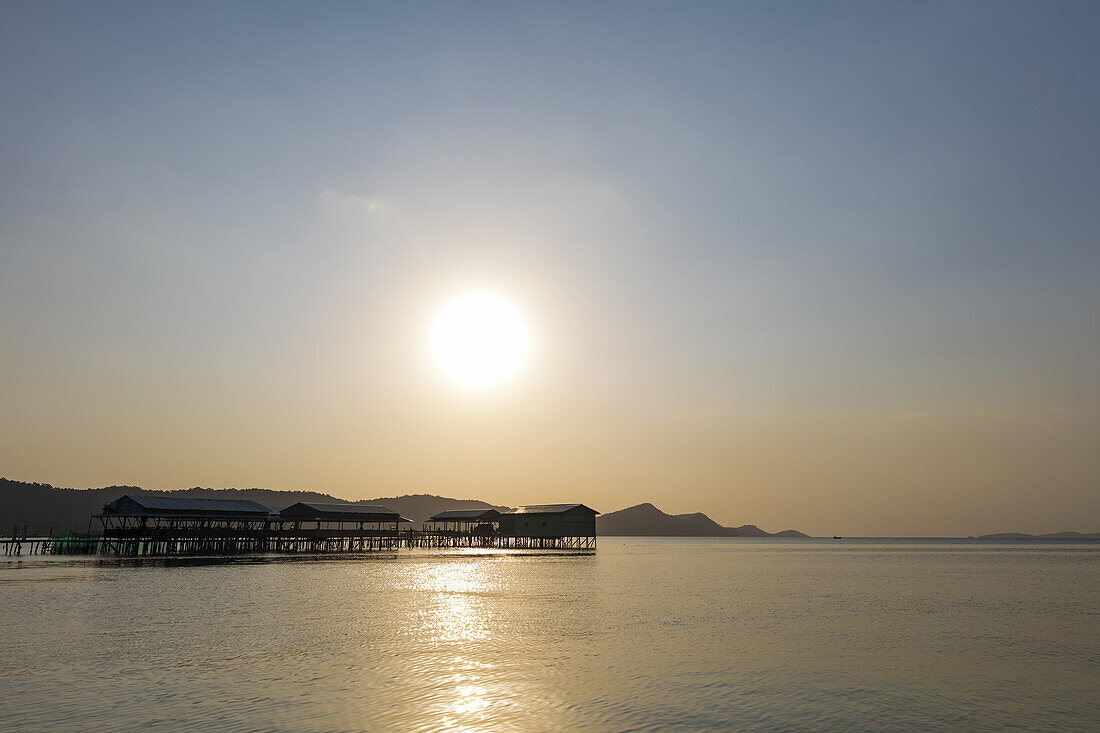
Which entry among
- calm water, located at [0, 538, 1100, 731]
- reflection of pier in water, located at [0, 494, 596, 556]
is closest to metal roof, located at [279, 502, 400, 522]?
reflection of pier in water, located at [0, 494, 596, 556]

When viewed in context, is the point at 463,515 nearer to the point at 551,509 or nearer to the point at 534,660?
the point at 551,509

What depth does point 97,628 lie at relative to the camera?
95.3 ft

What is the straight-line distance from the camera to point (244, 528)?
92312 millimetres

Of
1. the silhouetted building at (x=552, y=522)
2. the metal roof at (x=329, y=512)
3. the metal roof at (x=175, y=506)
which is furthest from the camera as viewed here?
the silhouetted building at (x=552, y=522)

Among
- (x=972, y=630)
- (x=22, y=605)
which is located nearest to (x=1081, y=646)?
(x=972, y=630)

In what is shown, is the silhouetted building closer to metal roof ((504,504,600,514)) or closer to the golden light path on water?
metal roof ((504,504,600,514))

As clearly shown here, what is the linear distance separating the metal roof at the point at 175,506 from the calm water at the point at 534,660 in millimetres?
31874

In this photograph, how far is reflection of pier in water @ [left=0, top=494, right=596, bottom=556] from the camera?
8088 centimetres

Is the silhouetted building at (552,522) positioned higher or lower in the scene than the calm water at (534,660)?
higher

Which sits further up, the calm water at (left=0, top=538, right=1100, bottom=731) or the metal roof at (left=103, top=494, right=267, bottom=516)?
the metal roof at (left=103, top=494, right=267, bottom=516)

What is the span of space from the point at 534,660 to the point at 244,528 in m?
79.6

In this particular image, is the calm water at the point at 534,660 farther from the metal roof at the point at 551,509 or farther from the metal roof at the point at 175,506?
the metal roof at the point at 551,509

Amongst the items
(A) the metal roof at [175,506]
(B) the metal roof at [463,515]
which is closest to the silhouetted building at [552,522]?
(B) the metal roof at [463,515]

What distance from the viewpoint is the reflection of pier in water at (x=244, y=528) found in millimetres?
80875
